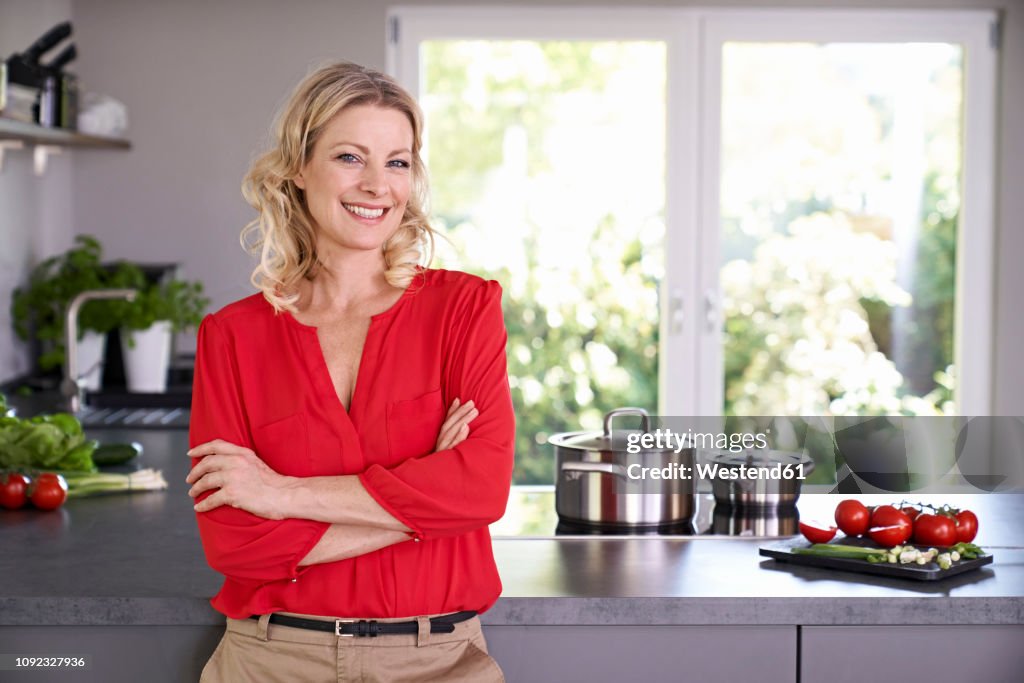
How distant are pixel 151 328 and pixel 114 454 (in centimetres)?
124

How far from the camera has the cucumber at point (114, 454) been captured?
270 centimetres

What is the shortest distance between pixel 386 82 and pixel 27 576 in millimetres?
932

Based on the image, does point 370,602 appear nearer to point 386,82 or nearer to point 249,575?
point 249,575

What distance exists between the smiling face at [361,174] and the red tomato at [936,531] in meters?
0.96

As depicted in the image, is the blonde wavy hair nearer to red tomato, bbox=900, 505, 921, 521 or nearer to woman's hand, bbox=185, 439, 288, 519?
woman's hand, bbox=185, 439, 288, 519

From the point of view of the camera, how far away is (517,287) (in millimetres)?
4691

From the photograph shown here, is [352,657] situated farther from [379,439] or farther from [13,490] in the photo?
[13,490]

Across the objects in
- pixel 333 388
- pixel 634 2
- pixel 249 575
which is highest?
pixel 634 2

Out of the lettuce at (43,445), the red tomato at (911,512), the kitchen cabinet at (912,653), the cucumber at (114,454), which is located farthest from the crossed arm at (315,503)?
the cucumber at (114,454)

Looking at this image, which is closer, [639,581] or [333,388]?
[333,388]

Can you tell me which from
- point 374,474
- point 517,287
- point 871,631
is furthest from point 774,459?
point 517,287

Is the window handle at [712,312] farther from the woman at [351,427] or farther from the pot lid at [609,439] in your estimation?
the woman at [351,427]

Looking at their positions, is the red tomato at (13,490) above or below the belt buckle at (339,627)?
above

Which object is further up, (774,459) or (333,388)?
(333,388)
